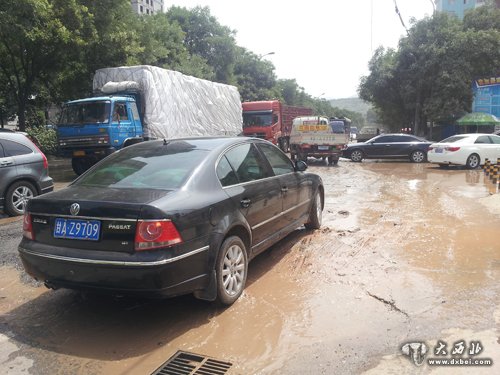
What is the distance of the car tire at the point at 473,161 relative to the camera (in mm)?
16031


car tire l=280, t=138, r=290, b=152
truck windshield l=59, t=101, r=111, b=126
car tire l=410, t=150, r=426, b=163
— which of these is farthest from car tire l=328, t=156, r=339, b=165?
truck windshield l=59, t=101, r=111, b=126

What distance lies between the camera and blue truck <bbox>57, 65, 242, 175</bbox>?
12992 millimetres

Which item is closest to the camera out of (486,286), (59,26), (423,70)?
(486,286)

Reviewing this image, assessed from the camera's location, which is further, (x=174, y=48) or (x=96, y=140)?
(x=174, y=48)

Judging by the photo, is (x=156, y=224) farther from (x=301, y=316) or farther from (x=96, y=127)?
(x=96, y=127)

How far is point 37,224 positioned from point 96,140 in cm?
965

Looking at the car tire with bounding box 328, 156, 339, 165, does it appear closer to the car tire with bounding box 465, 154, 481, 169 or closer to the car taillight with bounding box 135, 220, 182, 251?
the car tire with bounding box 465, 154, 481, 169

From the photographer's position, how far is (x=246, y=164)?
4750mm

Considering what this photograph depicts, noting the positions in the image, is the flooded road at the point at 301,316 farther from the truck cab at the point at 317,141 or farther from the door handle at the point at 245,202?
the truck cab at the point at 317,141

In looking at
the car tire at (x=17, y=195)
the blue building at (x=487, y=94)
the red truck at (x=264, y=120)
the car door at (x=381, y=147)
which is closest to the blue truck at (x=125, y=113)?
the car tire at (x=17, y=195)

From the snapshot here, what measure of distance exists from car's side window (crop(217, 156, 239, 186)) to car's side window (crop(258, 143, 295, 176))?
0.96 m

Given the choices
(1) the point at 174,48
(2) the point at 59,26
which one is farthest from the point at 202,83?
(1) the point at 174,48

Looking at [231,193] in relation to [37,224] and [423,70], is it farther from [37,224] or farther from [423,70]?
[423,70]

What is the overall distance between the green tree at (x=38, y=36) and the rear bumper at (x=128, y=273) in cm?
1189
